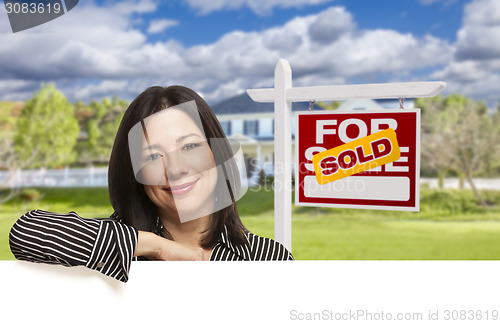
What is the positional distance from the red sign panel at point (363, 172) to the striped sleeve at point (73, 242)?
86 centimetres

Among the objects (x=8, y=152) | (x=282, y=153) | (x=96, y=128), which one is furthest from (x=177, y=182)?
(x=8, y=152)

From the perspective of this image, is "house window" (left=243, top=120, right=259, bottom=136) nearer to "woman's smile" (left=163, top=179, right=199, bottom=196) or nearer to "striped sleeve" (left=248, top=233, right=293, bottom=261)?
"striped sleeve" (left=248, top=233, right=293, bottom=261)

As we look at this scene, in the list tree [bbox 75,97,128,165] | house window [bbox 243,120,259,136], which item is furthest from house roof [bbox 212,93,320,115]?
tree [bbox 75,97,128,165]

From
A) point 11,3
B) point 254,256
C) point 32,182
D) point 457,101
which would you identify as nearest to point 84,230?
point 254,256

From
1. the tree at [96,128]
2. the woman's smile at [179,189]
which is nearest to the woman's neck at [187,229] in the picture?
the woman's smile at [179,189]

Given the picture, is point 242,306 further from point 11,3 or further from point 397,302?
point 11,3

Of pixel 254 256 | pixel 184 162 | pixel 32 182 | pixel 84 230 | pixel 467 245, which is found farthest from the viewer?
pixel 32 182

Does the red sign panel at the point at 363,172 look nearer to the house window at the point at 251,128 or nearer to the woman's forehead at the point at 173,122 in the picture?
the woman's forehead at the point at 173,122

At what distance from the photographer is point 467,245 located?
950 cm

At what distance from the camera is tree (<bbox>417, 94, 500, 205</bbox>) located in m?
10.1

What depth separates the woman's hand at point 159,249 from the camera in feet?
3.32

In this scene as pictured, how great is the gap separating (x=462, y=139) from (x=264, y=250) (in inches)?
401

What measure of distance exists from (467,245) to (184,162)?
32.1ft

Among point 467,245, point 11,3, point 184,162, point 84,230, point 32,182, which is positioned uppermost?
point 11,3
